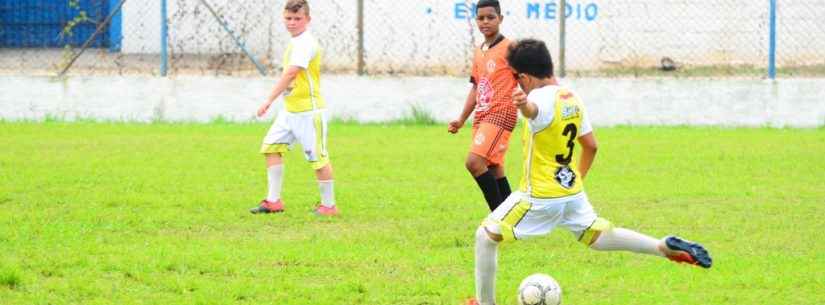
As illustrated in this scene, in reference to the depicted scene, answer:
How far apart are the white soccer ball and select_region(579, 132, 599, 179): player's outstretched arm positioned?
0.63 meters

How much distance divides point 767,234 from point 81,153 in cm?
765

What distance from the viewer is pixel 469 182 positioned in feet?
40.7

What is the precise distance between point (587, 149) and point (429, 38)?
1290 centimetres

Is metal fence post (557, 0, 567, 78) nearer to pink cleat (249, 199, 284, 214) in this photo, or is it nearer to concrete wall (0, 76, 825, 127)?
concrete wall (0, 76, 825, 127)

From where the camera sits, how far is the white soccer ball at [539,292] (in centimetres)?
665

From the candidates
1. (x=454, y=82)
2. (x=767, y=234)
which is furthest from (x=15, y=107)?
(x=767, y=234)

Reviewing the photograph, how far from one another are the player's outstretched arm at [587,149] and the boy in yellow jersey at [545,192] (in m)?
0.16

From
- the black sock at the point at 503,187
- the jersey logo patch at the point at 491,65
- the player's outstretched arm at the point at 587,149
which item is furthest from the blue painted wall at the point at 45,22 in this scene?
the player's outstretched arm at the point at 587,149

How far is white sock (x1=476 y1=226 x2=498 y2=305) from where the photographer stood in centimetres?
665

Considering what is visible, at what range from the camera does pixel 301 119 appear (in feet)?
34.1

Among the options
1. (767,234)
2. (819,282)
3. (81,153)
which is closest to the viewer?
(819,282)

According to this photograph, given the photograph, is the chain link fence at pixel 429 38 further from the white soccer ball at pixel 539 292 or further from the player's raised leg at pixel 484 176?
the white soccer ball at pixel 539 292

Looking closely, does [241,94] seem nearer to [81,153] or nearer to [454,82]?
[454,82]

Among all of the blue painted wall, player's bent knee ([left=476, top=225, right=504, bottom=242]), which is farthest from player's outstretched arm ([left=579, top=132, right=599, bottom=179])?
the blue painted wall
